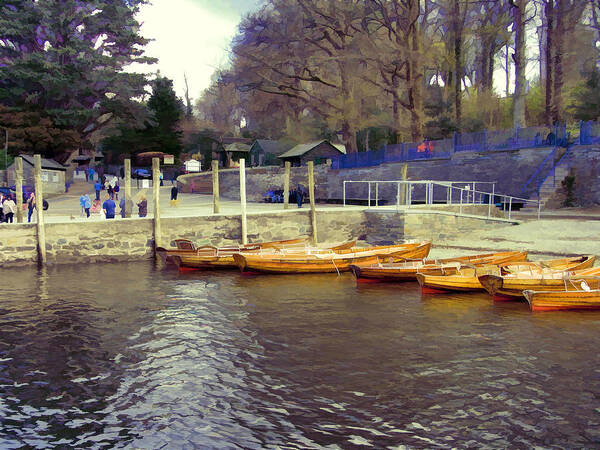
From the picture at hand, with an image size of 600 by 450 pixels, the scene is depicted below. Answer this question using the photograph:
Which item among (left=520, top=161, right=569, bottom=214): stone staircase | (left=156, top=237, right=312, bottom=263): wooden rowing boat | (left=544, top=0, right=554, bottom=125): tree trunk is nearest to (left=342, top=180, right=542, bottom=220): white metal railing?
(left=520, top=161, right=569, bottom=214): stone staircase

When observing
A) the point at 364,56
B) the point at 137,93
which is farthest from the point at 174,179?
the point at 364,56

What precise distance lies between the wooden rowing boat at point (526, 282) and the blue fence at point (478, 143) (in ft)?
58.2

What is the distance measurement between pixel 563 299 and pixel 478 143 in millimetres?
21781

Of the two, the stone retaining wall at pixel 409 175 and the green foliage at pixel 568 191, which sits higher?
the stone retaining wall at pixel 409 175

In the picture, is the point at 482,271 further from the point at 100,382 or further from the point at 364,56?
the point at 364,56

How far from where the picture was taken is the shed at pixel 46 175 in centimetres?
3940

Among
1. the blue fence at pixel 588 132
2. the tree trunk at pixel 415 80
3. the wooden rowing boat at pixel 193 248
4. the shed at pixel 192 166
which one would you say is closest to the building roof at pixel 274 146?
the shed at pixel 192 166

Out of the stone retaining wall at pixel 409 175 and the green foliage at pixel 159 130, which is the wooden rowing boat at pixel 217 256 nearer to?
the stone retaining wall at pixel 409 175

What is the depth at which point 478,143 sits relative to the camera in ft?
109

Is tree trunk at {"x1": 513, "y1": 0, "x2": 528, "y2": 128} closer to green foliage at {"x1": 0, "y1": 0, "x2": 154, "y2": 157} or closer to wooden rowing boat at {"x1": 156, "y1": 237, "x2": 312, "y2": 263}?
wooden rowing boat at {"x1": 156, "y1": 237, "x2": 312, "y2": 263}

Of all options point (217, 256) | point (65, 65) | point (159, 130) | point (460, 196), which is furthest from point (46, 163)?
point (460, 196)

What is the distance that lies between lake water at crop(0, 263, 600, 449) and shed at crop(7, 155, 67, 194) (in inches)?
1089

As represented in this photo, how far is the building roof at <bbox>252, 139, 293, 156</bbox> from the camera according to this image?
54.9 metres

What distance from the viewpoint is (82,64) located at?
47.9 meters
